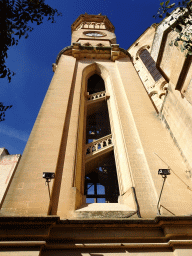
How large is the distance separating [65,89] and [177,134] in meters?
5.46

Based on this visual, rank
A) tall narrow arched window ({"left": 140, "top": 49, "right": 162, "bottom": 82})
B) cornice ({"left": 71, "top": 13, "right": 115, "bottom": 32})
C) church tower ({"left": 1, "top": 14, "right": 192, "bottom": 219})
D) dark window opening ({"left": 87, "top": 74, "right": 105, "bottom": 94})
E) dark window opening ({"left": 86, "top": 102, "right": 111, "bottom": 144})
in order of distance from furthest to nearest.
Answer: cornice ({"left": 71, "top": 13, "right": 115, "bottom": 32})
tall narrow arched window ({"left": 140, "top": 49, "right": 162, "bottom": 82})
dark window opening ({"left": 87, "top": 74, "right": 105, "bottom": 94})
dark window opening ({"left": 86, "top": 102, "right": 111, "bottom": 144})
church tower ({"left": 1, "top": 14, "right": 192, "bottom": 219})

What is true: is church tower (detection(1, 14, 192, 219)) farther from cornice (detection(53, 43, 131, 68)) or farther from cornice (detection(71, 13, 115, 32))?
cornice (detection(71, 13, 115, 32))

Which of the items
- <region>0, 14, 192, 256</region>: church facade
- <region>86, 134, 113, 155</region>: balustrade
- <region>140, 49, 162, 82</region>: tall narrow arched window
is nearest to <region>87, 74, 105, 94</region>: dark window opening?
<region>0, 14, 192, 256</region>: church facade

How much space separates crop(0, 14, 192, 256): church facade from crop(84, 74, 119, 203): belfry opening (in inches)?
2.0

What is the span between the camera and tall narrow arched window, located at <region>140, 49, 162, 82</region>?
51.1ft

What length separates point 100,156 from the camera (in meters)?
8.30

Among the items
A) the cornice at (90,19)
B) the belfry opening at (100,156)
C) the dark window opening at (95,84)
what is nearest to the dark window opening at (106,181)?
the belfry opening at (100,156)

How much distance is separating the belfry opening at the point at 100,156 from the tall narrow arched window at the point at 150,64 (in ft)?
15.4

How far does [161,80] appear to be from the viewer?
14.6 meters

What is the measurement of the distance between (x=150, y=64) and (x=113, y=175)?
1101 centimetres

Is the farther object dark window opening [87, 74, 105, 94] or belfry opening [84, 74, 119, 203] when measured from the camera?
dark window opening [87, 74, 105, 94]

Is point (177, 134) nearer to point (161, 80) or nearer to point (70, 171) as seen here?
point (70, 171)

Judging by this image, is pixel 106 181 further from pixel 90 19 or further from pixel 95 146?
pixel 90 19

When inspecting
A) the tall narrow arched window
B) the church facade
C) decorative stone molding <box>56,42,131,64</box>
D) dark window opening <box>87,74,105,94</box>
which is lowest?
the church facade
